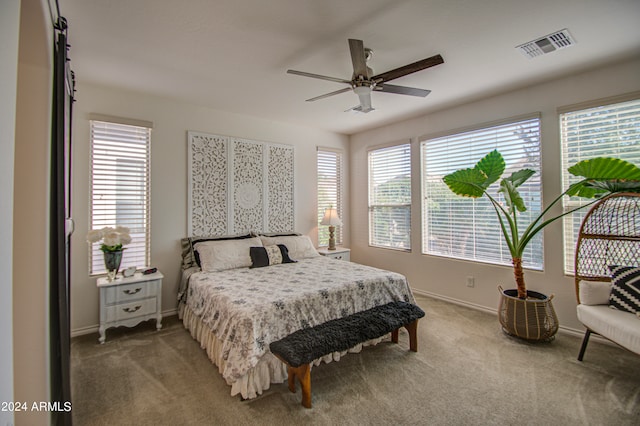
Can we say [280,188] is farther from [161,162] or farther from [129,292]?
[129,292]

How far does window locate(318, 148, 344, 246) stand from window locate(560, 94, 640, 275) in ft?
10.6

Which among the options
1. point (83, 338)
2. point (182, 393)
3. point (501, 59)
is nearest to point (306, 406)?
point (182, 393)

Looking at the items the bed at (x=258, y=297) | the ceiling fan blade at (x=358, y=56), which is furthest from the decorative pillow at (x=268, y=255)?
the ceiling fan blade at (x=358, y=56)

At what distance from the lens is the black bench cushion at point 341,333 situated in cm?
197

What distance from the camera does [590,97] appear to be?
9.72 feet

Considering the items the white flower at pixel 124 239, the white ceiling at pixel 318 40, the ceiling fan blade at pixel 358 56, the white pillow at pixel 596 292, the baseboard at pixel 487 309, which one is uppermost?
the white ceiling at pixel 318 40

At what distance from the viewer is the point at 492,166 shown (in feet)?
10.4

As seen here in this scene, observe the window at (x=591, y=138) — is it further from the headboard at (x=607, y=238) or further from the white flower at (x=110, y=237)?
the white flower at (x=110, y=237)

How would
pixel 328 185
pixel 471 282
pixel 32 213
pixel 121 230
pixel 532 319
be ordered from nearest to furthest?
1. pixel 32 213
2. pixel 532 319
3. pixel 121 230
4. pixel 471 282
5. pixel 328 185

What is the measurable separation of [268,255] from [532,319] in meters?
2.86

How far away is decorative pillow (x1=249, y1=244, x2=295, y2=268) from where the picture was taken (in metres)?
3.57

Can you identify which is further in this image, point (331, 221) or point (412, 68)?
point (331, 221)

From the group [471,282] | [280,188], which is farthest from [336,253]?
[471,282]

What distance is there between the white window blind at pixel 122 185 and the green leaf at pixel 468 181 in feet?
11.8
